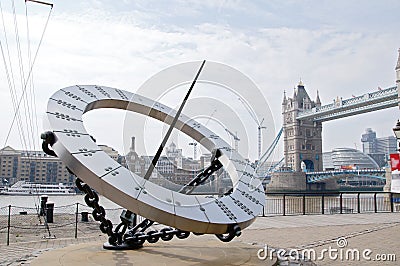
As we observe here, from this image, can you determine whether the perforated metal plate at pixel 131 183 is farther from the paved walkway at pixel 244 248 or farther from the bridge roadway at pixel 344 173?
the bridge roadway at pixel 344 173

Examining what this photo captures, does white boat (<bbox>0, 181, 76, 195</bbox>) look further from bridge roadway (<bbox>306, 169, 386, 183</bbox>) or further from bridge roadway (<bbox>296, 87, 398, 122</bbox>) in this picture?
bridge roadway (<bbox>296, 87, 398, 122</bbox>)

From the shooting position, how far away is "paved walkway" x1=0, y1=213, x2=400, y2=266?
5055mm

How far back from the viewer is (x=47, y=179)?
31469mm

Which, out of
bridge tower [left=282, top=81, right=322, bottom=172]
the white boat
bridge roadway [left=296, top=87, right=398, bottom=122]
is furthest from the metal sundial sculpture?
bridge tower [left=282, top=81, right=322, bottom=172]

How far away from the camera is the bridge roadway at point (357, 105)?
176 ft

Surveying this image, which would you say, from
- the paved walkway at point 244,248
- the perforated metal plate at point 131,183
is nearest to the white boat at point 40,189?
the paved walkway at point 244,248

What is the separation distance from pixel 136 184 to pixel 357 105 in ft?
200

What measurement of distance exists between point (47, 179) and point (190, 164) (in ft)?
94.0

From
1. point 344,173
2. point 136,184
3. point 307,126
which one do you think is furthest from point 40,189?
point 307,126

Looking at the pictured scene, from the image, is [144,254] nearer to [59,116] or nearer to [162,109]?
[59,116]

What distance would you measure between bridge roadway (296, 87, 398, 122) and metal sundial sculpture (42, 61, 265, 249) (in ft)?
170

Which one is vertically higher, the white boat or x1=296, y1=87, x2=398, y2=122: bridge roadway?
x1=296, y1=87, x2=398, y2=122: bridge roadway

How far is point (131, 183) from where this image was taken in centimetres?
439

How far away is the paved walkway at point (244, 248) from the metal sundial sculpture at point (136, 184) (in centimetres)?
36
